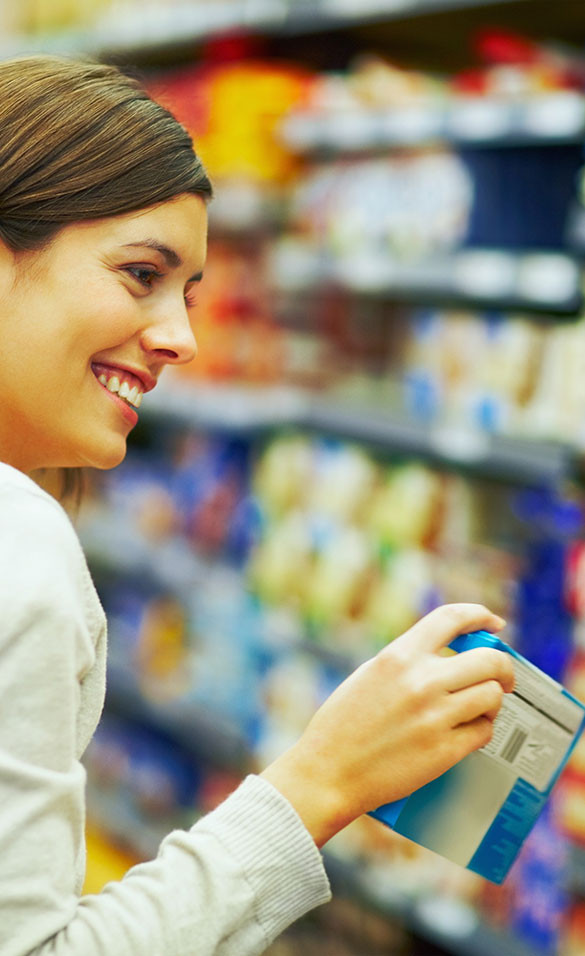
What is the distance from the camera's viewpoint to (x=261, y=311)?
2.91 m

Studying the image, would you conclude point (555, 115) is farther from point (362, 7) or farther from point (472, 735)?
point (472, 735)

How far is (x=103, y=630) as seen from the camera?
2.79 feet

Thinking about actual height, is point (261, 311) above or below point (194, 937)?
above

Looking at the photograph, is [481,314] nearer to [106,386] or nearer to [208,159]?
[208,159]

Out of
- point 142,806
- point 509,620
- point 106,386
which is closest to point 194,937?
point 106,386

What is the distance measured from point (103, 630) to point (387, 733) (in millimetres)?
240

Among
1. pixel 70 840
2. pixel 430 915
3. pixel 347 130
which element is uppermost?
pixel 347 130

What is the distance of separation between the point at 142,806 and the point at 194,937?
2.57 metres

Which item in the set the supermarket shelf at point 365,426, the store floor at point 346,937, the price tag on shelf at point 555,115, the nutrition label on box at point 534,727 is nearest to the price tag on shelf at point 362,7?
the price tag on shelf at point 555,115

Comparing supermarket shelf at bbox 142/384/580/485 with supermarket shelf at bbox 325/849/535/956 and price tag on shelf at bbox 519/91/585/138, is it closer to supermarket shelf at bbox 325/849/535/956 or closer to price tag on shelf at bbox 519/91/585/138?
price tag on shelf at bbox 519/91/585/138

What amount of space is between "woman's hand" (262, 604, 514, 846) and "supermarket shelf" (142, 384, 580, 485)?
4.01 ft

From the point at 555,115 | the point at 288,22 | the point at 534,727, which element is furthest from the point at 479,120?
the point at 534,727

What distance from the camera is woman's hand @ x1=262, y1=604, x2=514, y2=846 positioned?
0.81 meters

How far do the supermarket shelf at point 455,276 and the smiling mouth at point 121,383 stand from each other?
1.26m
